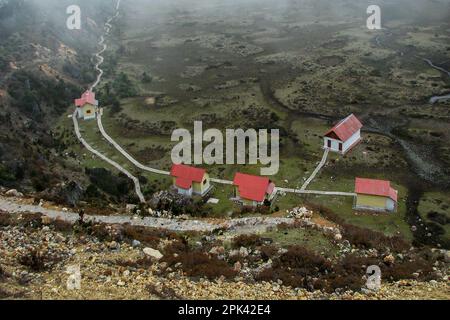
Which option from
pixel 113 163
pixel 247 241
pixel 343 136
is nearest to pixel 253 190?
pixel 343 136

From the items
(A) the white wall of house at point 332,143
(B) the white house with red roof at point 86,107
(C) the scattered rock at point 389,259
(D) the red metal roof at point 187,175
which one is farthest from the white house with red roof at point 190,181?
(B) the white house with red roof at point 86,107

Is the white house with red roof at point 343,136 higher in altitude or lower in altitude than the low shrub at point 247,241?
lower

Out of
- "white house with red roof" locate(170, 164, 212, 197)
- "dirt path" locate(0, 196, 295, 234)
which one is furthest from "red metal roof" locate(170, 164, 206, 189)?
"dirt path" locate(0, 196, 295, 234)

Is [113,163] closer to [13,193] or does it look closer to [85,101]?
[85,101]

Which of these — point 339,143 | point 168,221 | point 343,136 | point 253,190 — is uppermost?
point 168,221

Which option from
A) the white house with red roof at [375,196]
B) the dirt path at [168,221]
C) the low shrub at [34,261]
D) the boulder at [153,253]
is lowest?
the white house with red roof at [375,196]

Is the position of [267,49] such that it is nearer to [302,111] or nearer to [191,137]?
[302,111]

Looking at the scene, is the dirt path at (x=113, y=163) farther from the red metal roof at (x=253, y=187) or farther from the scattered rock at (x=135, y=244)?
the scattered rock at (x=135, y=244)

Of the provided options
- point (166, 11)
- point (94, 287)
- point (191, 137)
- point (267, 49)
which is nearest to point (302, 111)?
point (191, 137)
